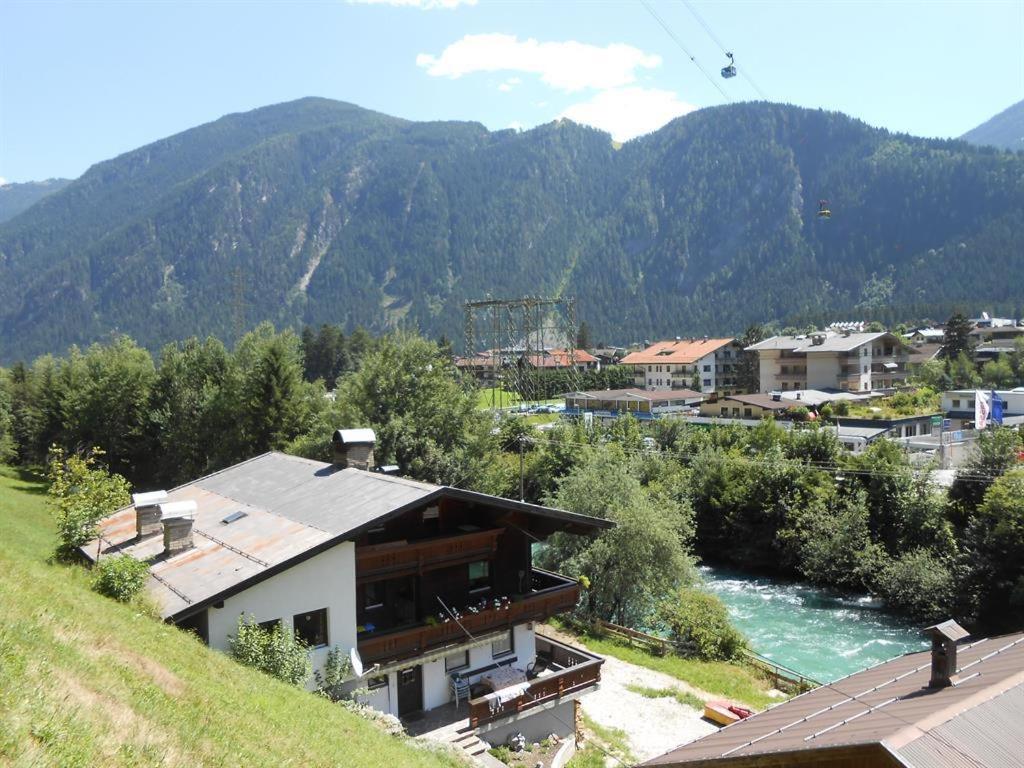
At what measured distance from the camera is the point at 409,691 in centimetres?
1884

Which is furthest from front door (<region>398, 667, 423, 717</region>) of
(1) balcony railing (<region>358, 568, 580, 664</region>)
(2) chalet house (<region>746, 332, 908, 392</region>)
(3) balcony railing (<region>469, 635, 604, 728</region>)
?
(2) chalet house (<region>746, 332, 908, 392</region>)

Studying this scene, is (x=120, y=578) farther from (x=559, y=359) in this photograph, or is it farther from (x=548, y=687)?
(x=559, y=359)

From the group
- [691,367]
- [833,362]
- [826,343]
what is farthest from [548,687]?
[691,367]

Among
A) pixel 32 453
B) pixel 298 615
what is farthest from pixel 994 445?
pixel 32 453

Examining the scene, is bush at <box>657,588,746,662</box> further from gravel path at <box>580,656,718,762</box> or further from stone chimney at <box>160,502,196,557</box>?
stone chimney at <box>160,502,196,557</box>

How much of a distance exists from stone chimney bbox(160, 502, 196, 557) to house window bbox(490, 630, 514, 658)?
847 cm

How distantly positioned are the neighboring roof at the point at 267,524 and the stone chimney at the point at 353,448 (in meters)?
0.51

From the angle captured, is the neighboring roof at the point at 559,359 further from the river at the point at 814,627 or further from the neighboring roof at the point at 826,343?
the river at the point at 814,627

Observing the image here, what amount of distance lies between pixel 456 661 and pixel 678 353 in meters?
106

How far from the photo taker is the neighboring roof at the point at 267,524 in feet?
→ 52.1

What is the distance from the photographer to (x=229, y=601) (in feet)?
51.3

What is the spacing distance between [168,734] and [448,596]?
1226 cm

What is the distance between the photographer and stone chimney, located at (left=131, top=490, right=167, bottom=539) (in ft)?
65.9

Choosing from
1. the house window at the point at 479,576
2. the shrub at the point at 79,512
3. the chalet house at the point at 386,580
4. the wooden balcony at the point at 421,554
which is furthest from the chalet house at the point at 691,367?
the shrub at the point at 79,512
